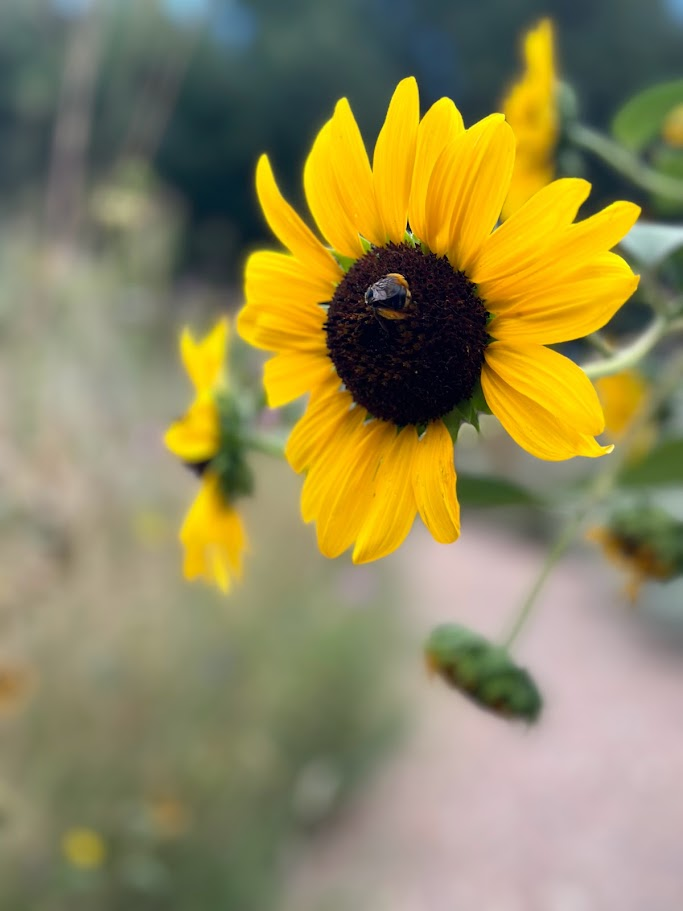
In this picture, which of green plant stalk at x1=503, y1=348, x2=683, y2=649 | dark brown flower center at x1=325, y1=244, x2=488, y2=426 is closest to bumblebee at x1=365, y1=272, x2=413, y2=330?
dark brown flower center at x1=325, y1=244, x2=488, y2=426

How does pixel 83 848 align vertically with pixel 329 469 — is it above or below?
below

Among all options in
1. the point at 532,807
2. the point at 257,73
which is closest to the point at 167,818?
the point at 532,807

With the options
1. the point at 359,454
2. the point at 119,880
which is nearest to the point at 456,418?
the point at 359,454

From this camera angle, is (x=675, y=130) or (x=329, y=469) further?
(x=675, y=130)

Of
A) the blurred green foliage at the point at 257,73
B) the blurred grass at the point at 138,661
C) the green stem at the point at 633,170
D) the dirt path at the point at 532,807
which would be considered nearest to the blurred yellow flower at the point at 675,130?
the green stem at the point at 633,170

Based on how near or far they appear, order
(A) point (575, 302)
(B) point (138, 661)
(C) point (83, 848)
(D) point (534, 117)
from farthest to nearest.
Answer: (B) point (138, 661) → (C) point (83, 848) → (D) point (534, 117) → (A) point (575, 302)

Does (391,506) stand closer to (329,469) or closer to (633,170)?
(329,469)

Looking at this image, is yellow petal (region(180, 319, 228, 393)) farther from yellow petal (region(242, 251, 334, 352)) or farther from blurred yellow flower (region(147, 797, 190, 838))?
blurred yellow flower (region(147, 797, 190, 838))

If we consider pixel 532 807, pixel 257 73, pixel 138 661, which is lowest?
pixel 138 661
